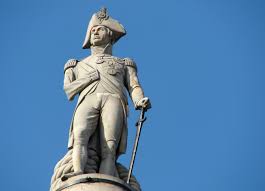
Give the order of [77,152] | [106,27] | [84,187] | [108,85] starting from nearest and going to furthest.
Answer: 1. [84,187]
2. [77,152]
3. [108,85]
4. [106,27]

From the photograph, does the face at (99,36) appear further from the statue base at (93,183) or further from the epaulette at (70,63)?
the statue base at (93,183)

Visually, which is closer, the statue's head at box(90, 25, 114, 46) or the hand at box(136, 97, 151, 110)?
the hand at box(136, 97, 151, 110)

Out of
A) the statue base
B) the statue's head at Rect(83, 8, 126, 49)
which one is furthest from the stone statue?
the statue base

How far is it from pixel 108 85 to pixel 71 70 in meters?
1.21

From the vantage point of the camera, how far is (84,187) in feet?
59.3

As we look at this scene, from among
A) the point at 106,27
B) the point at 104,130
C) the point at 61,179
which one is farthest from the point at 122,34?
the point at 61,179

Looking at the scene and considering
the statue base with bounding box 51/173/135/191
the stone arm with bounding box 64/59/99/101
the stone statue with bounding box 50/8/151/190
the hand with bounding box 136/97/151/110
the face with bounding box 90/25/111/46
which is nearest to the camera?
the statue base with bounding box 51/173/135/191

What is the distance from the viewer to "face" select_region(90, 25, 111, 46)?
883 inches

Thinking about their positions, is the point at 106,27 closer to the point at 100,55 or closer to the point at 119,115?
the point at 100,55

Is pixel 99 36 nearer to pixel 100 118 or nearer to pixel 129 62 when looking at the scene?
pixel 129 62

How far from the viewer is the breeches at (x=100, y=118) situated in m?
20.0

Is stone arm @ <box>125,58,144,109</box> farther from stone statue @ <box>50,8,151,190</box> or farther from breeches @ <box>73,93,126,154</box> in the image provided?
breeches @ <box>73,93,126,154</box>

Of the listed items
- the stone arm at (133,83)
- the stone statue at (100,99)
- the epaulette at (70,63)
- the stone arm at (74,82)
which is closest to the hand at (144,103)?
the stone statue at (100,99)

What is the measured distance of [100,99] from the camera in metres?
20.6
